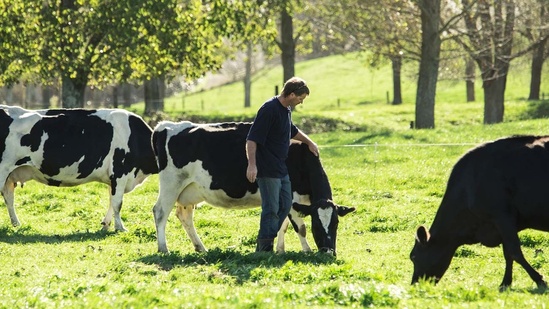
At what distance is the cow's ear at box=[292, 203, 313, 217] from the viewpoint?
13.4 meters

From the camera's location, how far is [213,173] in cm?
1407

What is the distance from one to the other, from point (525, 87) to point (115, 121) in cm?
5776

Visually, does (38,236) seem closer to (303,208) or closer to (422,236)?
(303,208)

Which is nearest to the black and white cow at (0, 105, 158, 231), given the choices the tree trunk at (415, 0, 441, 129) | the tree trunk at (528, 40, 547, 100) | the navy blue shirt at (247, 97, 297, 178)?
the navy blue shirt at (247, 97, 297, 178)

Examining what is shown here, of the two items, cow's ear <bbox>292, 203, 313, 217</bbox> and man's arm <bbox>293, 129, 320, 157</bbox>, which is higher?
man's arm <bbox>293, 129, 320, 157</bbox>

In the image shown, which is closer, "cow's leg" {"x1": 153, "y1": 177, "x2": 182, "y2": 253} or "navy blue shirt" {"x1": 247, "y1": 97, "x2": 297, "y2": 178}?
"navy blue shirt" {"x1": 247, "y1": 97, "x2": 297, "y2": 178}

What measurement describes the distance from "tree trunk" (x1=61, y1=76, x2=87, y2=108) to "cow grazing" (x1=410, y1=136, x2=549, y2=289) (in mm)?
23760

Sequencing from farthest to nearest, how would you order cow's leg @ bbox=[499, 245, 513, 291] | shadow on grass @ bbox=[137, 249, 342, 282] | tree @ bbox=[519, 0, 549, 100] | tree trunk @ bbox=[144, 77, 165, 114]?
tree trunk @ bbox=[144, 77, 165, 114] < tree @ bbox=[519, 0, 549, 100] < shadow on grass @ bbox=[137, 249, 342, 282] < cow's leg @ bbox=[499, 245, 513, 291]

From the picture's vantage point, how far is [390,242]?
15.4 m

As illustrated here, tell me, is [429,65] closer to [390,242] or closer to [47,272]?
[390,242]

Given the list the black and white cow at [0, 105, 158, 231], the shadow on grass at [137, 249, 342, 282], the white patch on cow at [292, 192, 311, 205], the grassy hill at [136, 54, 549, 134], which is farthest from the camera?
the grassy hill at [136, 54, 549, 134]

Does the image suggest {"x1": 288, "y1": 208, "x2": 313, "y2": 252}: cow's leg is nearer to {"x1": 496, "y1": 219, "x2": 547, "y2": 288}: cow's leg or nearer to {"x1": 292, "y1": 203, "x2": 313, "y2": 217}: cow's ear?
{"x1": 292, "y1": 203, "x2": 313, "y2": 217}: cow's ear

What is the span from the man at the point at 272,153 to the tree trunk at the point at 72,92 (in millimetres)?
21896

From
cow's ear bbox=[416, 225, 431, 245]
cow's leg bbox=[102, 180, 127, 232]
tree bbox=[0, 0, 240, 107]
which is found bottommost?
cow's leg bbox=[102, 180, 127, 232]
